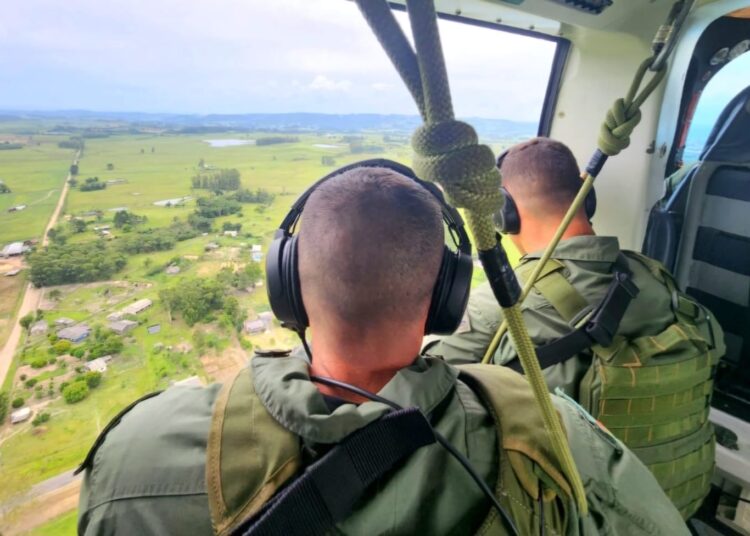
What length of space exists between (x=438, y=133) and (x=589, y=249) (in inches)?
52.7

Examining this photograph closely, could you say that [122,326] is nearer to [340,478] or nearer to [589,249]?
[340,478]

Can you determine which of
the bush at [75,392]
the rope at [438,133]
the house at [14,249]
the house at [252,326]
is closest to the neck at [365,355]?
the rope at [438,133]

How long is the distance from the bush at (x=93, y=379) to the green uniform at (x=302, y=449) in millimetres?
654

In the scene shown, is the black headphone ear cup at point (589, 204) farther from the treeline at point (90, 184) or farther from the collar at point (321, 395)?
the treeline at point (90, 184)

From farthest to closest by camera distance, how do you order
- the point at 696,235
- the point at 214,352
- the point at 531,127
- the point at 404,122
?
1. the point at 531,127
2. the point at 696,235
3. the point at 404,122
4. the point at 214,352

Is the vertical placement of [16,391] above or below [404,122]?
below

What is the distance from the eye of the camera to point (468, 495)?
654mm

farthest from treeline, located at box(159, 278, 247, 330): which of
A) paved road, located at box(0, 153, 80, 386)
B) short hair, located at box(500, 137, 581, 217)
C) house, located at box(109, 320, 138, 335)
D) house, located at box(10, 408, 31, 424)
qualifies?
short hair, located at box(500, 137, 581, 217)

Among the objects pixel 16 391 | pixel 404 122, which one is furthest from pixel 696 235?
pixel 16 391

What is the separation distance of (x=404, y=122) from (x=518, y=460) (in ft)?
5.07

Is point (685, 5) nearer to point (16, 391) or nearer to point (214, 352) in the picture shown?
point (214, 352)

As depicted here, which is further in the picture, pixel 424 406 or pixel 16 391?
Result: pixel 16 391

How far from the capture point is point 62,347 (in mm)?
1280

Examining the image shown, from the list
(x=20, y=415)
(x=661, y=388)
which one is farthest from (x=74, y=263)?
(x=661, y=388)
